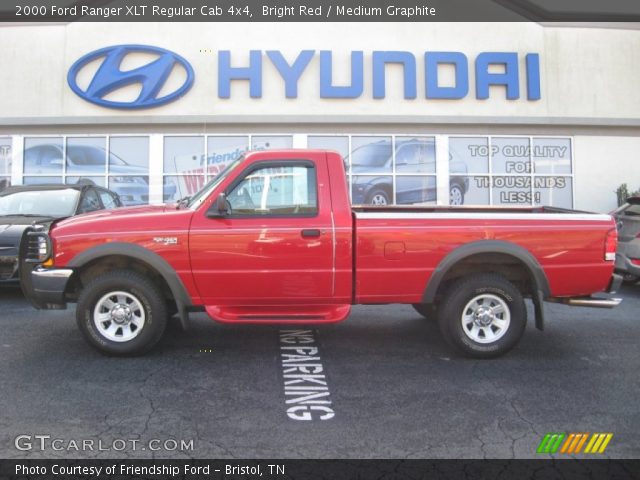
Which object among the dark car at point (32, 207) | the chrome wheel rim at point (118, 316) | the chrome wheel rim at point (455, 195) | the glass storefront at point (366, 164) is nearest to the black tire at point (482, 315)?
the chrome wheel rim at point (118, 316)

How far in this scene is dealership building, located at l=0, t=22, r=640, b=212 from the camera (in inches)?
565

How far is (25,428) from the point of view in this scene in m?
3.44

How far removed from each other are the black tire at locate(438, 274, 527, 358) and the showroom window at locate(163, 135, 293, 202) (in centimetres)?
1038

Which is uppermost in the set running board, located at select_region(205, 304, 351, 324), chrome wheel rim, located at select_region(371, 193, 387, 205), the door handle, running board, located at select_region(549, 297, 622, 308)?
chrome wheel rim, located at select_region(371, 193, 387, 205)

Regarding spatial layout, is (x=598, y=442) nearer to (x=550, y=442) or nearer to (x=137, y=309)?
(x=550, y=442)

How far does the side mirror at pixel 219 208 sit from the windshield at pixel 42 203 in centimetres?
414

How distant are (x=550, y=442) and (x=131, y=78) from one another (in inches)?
550

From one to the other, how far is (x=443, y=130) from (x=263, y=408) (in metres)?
Result: 12.4

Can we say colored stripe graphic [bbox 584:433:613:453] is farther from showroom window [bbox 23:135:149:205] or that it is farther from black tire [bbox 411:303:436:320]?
showroom window [bbox 23:135:149:205]

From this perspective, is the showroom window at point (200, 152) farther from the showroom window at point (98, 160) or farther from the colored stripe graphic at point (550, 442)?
the colored stripe graphic at point (550, 442)

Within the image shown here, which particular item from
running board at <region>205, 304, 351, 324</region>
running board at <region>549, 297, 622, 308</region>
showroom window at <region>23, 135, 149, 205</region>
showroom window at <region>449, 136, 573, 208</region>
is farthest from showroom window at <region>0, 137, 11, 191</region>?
running board at <region>549, 297, 622, 308</region>

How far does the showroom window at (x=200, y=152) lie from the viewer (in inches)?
575

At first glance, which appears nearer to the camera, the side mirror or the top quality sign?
the side mirror
